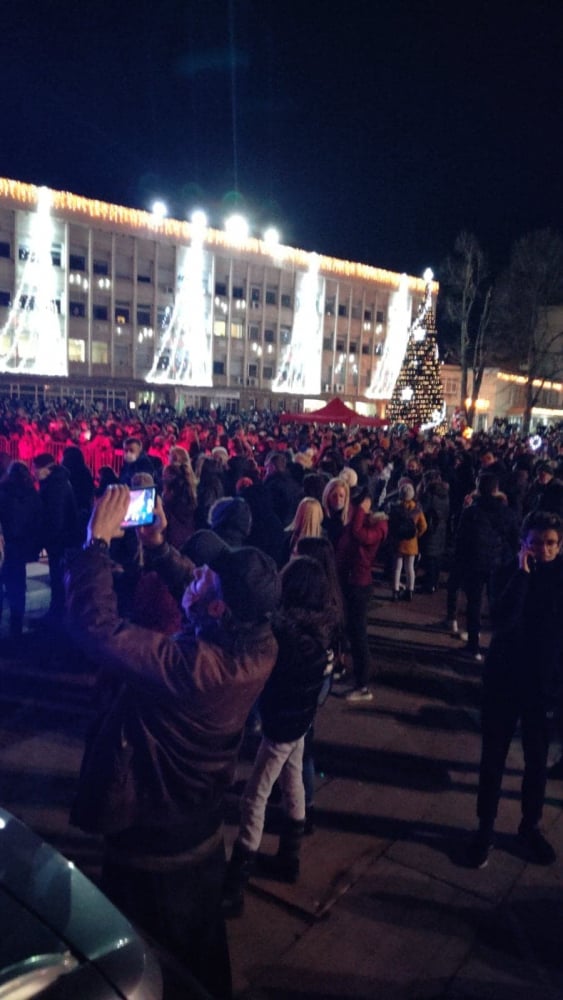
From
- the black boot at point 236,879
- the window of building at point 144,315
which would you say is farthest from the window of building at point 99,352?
the black boot at point 236,879

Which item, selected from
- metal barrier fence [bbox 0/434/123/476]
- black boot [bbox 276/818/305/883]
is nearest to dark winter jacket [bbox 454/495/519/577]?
black boot [bbox 276/818/305/883]

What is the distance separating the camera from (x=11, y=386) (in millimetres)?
45062

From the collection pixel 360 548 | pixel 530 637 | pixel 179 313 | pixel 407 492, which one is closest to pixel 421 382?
pixel 407 492

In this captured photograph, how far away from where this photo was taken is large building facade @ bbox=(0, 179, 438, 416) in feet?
153

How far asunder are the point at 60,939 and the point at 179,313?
5600 centimetres

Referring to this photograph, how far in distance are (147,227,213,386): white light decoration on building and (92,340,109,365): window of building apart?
383 cm

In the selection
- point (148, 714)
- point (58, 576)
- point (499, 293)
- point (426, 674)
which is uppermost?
point (499, 293)

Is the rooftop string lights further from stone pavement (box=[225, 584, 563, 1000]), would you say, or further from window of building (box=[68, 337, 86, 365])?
stone pavement (box=[225, 584, 563, 1000])

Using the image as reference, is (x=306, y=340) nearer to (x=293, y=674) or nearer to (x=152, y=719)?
(x=293, y=674)

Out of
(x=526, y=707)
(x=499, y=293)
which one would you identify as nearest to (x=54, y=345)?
(x=499, y=293)

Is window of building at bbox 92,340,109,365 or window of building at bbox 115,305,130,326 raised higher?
window of building at bbox 115,305,130,326

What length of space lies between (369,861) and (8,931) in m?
2.67

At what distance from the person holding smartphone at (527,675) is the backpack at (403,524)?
16.2 ft

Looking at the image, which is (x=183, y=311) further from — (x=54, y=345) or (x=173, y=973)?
(x=173, y=973)
